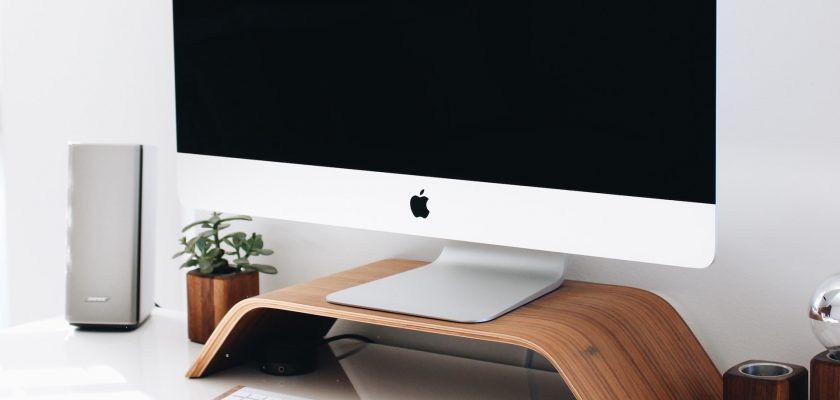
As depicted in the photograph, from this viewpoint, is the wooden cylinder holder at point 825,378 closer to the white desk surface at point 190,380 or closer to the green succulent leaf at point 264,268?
Result: the white desk surface at point 190,380

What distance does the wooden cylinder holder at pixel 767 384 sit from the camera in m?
0.95

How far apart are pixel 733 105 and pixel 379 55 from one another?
42 cm

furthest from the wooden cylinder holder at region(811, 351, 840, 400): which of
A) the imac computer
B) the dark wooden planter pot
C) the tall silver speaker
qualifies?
the tall silver speaker

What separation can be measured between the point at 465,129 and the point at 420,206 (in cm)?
11

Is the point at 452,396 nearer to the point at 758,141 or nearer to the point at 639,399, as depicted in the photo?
the point at 639,399

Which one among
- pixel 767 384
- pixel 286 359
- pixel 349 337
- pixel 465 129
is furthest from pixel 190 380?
pixel 767 384

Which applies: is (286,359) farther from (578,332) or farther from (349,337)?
(578,332)

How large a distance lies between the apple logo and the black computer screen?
30mm

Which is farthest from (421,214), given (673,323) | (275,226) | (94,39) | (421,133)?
(94,39)

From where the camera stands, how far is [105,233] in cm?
144

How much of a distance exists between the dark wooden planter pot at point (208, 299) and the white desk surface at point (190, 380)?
0.08 ft

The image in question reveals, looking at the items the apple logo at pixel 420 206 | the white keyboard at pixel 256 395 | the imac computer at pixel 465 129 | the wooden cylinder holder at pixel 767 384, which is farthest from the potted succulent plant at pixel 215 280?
the wooden cylinder holder at pixel 767 384

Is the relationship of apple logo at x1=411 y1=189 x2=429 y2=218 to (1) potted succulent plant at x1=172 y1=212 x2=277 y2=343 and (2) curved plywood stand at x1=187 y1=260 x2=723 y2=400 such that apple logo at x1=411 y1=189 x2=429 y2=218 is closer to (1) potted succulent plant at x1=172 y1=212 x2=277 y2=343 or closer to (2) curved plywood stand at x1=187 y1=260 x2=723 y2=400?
(2) curved plywood stand at x1=187 y1=260 x2=723 y2=400

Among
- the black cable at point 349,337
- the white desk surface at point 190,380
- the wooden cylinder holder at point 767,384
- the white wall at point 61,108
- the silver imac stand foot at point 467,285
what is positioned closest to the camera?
the wooden cylinder holder at point 767,384
